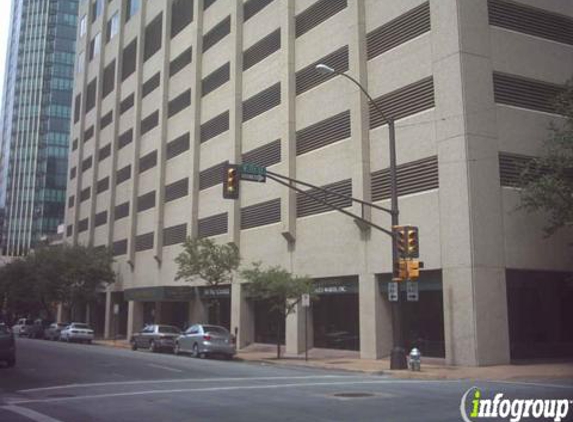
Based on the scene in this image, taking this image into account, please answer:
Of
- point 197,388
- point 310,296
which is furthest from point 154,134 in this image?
point 197,388

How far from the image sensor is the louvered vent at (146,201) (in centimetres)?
5319

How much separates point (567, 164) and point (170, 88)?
3541 centimetres

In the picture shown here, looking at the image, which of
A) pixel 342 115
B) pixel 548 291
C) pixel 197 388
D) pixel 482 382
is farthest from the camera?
pixel 342 115

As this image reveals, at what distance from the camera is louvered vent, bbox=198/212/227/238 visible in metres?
42.3

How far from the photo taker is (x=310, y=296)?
96.9 feet

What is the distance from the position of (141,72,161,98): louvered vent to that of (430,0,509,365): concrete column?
32.7 meters

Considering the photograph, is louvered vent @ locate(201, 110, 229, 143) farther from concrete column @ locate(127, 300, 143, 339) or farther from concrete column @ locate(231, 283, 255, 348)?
concrete column @ locate(127, 300, 143, 339)

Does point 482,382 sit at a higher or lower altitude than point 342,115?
lower

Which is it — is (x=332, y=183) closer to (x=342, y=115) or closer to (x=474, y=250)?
(x=342, y=115)

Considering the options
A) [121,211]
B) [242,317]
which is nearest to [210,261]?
[242,317]

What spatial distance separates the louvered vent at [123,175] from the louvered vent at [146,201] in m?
4.12

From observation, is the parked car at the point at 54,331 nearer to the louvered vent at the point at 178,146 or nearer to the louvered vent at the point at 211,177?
the louvered vent at the point at 178,146

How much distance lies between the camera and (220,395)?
14.4 m

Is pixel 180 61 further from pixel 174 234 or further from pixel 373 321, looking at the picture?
pixel 373 321
